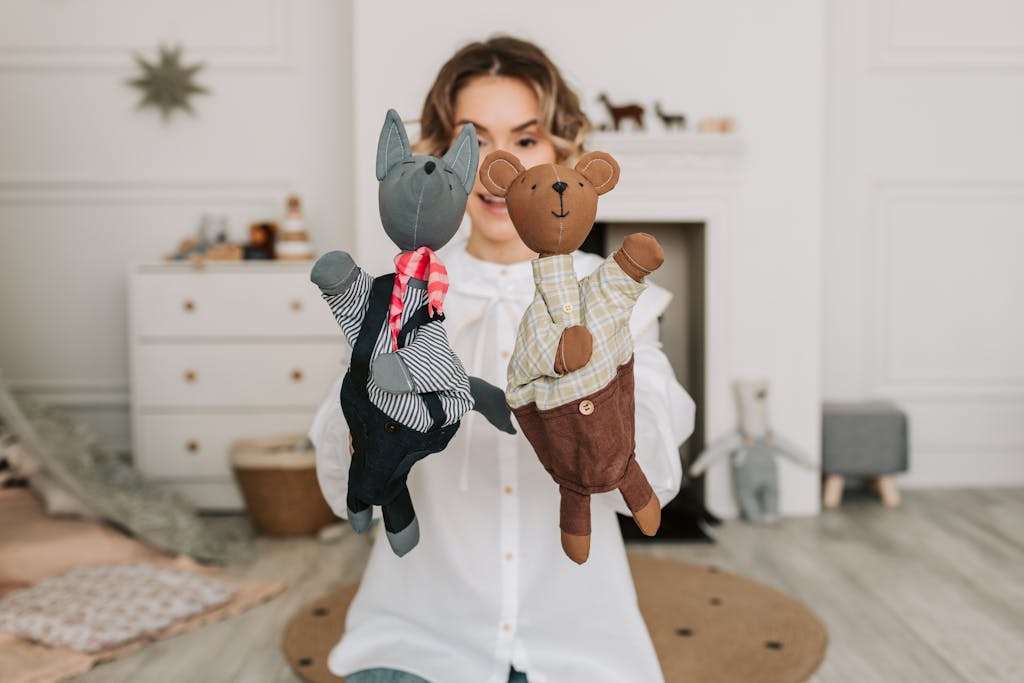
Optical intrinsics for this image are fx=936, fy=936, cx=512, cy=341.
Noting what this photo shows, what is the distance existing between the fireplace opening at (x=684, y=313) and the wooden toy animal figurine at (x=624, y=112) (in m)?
0.34

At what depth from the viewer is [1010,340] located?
3217mm

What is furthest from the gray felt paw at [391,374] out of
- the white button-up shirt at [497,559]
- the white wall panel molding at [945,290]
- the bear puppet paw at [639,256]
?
the white wall panel molding at [945,290]

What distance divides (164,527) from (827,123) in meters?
2.42

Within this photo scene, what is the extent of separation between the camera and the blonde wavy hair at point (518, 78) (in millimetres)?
1405

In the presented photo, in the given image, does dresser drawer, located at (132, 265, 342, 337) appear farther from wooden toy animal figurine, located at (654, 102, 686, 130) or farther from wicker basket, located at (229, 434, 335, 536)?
wooden toy animal figurine, located at (654, 102, 686, 130)

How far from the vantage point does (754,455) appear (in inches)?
110

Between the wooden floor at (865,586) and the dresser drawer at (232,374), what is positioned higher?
the dresser drawer at (232,374)

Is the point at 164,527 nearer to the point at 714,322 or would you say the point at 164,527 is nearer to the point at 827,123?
the point at 714,322

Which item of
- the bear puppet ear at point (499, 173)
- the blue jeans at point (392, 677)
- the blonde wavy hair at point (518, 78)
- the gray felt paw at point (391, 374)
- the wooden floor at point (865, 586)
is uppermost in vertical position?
the blonde wavy hair at point (518, 78)

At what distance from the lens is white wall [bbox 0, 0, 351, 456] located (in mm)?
3152

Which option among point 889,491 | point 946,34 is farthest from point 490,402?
point 946,34

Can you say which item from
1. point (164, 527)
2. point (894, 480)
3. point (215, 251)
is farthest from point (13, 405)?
point (894, 480)

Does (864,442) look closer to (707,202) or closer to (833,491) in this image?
(833,491)

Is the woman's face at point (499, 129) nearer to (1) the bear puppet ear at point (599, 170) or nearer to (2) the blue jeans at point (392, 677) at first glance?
(1) the bear puppet ear at point (599, 170)
